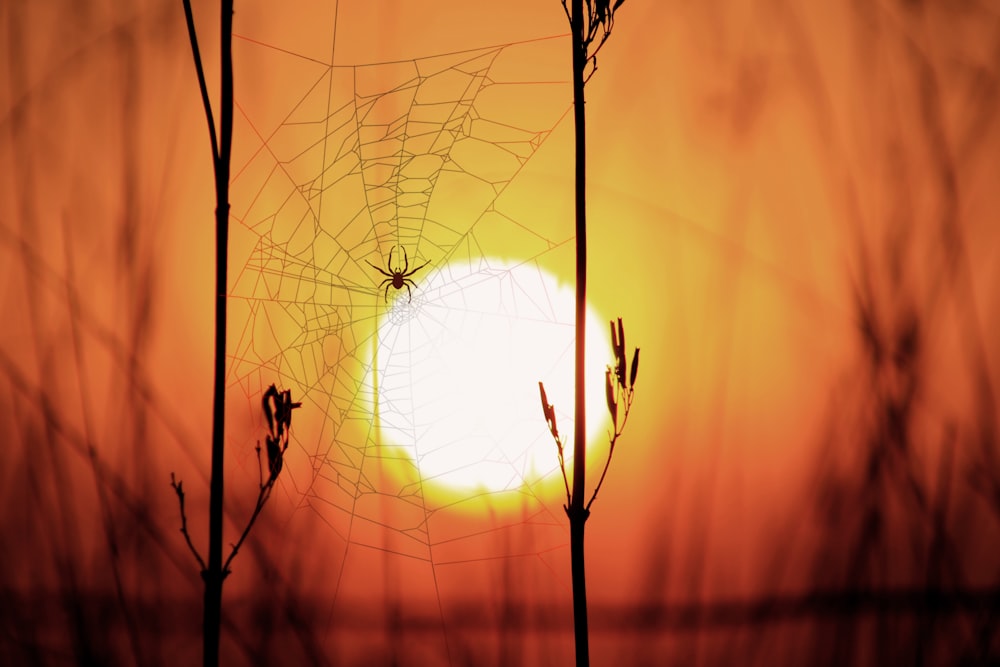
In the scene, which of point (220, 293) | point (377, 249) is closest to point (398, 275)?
point (377, 249)

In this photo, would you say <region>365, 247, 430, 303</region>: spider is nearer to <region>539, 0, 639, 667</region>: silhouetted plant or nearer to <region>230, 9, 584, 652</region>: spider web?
<region>230, 9, 584, 652</region>: spider web

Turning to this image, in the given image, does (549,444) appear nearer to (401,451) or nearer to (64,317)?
(401,451)

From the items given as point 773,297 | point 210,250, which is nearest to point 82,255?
point 210,250

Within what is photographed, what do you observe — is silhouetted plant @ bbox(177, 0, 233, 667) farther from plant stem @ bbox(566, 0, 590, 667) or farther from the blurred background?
plant stem @ bbox(566, 0, 590, 667)

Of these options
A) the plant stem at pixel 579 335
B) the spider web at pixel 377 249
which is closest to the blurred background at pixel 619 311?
the spider web at pixel 377 249

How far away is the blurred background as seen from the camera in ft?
3.46

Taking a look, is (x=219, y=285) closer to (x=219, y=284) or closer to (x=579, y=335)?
Result: (x=219, y=284)

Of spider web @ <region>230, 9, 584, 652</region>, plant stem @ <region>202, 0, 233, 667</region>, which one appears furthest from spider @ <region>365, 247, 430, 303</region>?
plant stem @ <region>202, 0, 233, 667</region>

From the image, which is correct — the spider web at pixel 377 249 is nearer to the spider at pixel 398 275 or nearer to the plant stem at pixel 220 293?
the spider at pixel 398 275

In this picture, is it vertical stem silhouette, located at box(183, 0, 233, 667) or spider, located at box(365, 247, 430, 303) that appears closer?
vertical stem silhouette, located at box(183, 0, 233, 667)

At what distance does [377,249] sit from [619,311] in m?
0.38

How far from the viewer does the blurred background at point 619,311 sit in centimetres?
105

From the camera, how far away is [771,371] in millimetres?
1092

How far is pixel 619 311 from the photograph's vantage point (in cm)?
105
